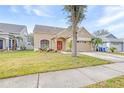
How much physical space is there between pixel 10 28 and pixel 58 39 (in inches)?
377

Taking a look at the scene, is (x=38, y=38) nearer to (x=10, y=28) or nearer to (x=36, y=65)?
(x=10, y=28)

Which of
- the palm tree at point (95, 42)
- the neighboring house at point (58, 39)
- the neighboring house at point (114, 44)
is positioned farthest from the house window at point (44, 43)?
the neighboring house at point (114, 44)

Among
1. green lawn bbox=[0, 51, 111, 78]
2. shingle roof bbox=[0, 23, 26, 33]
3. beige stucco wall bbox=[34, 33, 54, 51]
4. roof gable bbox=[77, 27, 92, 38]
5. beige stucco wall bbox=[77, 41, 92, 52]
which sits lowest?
green lawn bbox=[0, 51, 111, 78]

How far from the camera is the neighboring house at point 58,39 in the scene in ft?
77.2

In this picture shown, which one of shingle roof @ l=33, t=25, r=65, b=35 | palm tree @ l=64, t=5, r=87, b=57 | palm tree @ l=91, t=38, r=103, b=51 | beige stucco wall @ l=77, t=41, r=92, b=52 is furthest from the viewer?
shingle roof @ l=33, t=25, r=65, b=35

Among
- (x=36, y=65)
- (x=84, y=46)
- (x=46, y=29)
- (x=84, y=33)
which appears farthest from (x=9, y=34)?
(x=36, y=65)

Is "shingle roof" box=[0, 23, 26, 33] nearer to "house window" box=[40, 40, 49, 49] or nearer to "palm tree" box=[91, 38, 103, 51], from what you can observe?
"house window" box=[40, 40, 49, 49]

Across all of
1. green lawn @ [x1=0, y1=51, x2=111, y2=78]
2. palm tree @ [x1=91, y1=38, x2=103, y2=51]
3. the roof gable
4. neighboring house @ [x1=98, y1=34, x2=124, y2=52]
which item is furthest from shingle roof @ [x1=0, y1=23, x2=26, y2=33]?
neighboring house @ [x1=98, y1=34, x2=124, y2=52]

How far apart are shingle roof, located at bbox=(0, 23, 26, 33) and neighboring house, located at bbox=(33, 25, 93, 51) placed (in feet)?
13.9

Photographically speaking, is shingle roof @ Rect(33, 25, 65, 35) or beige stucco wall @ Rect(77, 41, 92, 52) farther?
shingle roof @ Rect(33, 25, 65, 35)

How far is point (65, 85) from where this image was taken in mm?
4516

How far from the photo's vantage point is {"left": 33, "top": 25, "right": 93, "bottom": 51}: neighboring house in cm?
2352

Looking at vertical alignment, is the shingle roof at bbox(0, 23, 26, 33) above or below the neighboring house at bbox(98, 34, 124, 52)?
above

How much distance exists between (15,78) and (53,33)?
1989 cm
